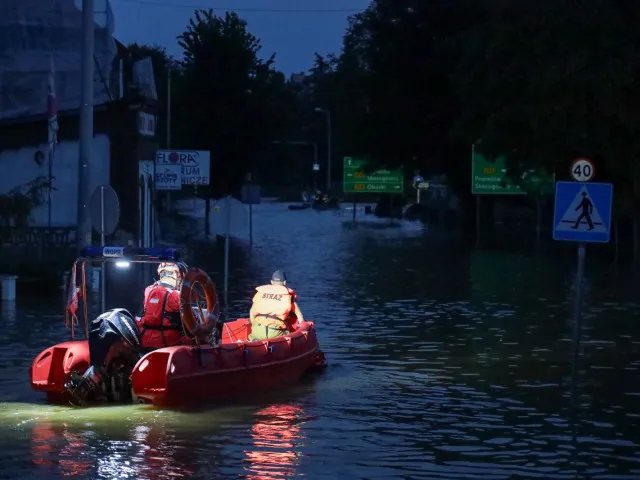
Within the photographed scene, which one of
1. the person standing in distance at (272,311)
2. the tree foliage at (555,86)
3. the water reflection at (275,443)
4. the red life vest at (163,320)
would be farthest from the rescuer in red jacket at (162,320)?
the tree foliage at (555,86)

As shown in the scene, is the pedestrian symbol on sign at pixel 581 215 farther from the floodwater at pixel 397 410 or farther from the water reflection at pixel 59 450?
the water reflection at pixel 59 450

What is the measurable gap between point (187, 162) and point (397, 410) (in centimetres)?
2678

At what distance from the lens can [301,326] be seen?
17922mm

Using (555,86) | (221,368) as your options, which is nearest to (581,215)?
(221,368)

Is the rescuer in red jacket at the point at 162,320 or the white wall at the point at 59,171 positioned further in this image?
the white wall at the point at 59,171

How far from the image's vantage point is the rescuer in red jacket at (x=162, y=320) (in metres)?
15.7

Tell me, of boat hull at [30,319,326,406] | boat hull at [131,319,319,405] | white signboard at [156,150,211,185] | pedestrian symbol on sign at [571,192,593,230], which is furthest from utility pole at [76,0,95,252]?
white signboard at [156,150,211,185]

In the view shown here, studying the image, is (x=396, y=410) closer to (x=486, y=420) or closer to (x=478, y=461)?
(x=486, y=420)

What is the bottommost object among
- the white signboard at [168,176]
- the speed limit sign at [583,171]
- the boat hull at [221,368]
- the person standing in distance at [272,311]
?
the boat hull at [221,368]

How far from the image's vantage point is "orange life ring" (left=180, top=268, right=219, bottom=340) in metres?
15.3

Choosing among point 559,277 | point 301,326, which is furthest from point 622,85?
point 301,326

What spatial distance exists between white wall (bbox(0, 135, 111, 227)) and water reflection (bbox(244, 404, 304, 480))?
88.7ft

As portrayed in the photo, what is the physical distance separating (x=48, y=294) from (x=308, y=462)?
17104 mm

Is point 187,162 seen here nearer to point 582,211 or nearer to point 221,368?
point 582,211
